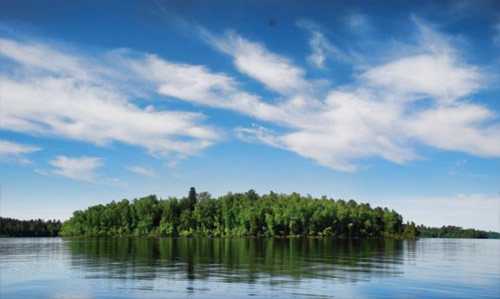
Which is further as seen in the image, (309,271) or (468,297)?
(309,271)

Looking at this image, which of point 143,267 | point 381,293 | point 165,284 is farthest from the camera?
point 143,267

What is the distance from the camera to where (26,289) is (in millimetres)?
47594

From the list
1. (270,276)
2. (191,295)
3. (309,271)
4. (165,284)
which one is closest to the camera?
(191,295)

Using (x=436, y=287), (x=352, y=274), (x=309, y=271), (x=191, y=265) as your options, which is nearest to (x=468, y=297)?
(x=436, y=287)

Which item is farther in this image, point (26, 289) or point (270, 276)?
point (270, 276)

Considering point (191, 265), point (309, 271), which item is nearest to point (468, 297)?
point (309, 271)

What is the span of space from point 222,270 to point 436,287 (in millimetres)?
25058

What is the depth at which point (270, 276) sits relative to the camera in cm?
5759

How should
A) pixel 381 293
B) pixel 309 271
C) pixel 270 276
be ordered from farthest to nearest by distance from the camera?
1. pixel 309 271
2. pixel 270 276
3. pixel 381 293

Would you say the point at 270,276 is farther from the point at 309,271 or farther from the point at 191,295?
the point at 191,295

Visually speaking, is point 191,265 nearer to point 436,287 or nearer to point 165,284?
point 165,284

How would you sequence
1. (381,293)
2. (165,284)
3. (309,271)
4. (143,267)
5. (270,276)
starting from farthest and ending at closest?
(143,267) < (309,271) < (270,276) < (165,284) < (381,293)

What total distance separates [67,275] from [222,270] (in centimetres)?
1780

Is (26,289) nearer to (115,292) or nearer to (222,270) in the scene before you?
(115,292)
